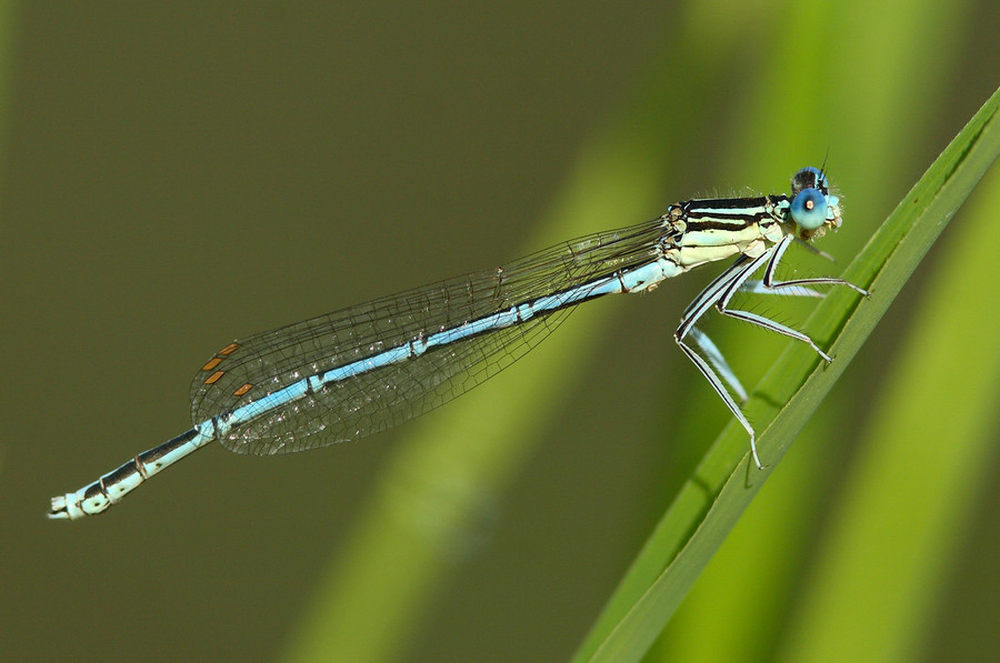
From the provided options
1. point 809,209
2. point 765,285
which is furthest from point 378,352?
point 809,209

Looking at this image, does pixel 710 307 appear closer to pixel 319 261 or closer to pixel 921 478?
pixel 921 478

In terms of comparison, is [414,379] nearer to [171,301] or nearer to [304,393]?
[304,393]

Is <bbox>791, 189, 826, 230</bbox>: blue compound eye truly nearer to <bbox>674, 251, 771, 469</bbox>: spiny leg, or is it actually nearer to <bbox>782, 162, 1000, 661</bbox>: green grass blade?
<bbox>674, 251, 771, 469</bbox>: spiny leg

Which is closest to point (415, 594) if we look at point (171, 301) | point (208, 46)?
point (171, 301)

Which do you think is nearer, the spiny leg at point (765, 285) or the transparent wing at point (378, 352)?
the spiny leg at point (765, 285)

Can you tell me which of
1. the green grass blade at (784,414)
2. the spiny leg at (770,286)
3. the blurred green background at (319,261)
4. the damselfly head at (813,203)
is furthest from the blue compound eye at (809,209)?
the green grass blade at (784,414)

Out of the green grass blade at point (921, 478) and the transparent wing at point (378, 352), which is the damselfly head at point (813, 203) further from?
the transparent wing at point (378, 352)

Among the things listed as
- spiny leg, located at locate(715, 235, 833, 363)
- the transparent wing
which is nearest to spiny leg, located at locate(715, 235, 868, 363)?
spiny leg, located at locate(715, 235, 833, 363)
